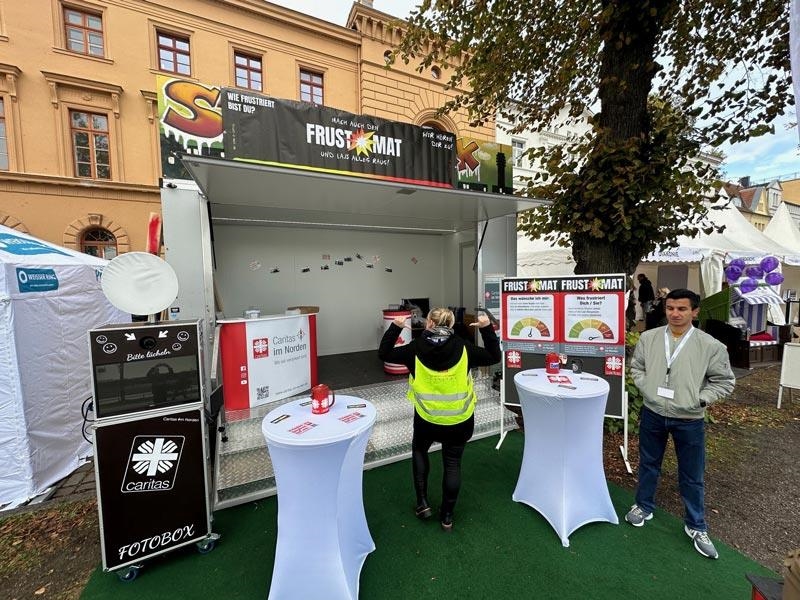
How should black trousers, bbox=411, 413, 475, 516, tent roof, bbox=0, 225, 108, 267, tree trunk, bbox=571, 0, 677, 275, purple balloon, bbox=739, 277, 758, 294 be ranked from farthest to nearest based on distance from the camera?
1. purple balloon, bbox=739, 277, 758, 294
2. tree trunk, bbox=571, 0, 677, 275
3. tent roof, bbox=0, 225, 108, 267
4. black trousers, bbox=411, 413, 475, 516

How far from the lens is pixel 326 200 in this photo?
14.4 feet

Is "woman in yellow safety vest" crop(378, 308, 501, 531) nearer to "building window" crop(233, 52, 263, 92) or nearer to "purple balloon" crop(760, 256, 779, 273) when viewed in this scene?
"purple balloon" crop(760, 256, 779, 273)

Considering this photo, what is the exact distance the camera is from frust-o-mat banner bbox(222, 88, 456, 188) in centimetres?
323

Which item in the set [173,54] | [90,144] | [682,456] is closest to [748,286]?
[682,456]

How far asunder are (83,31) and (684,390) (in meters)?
15.2

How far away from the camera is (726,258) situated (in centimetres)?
724

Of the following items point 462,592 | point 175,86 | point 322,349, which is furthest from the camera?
point 322,349

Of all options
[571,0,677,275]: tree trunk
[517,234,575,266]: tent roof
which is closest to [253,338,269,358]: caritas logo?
[571,0,677,275]: tree trunk

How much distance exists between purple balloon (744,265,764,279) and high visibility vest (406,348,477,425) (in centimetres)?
848

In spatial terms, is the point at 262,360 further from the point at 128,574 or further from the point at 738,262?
the point at 738,262

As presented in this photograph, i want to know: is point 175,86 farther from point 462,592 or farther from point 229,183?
point 462,592

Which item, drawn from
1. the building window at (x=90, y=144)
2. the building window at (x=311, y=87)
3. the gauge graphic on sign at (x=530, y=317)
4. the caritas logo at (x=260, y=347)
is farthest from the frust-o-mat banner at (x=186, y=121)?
the building window at (x=311, y=87)

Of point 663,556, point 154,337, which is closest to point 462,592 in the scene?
point 663,556

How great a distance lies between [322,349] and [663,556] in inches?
217
